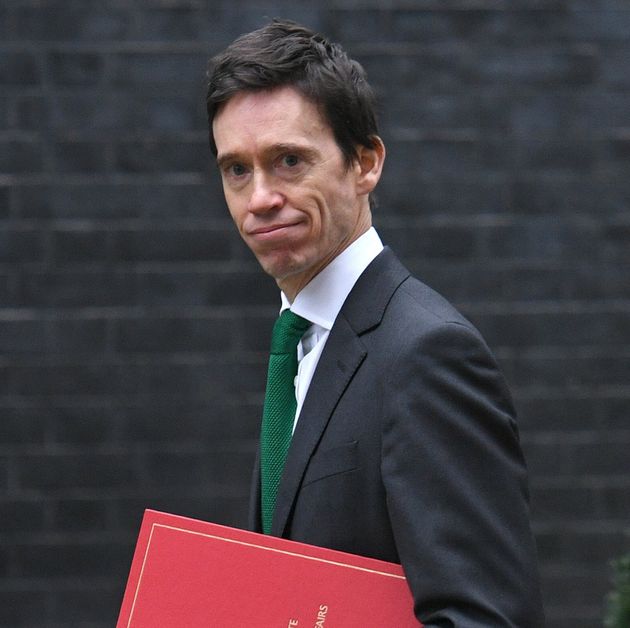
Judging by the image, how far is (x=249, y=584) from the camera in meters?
2.03

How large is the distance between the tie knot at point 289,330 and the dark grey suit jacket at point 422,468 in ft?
0.58

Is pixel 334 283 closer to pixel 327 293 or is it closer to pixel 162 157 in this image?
pixel 327 293

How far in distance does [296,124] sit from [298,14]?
337 centimetres

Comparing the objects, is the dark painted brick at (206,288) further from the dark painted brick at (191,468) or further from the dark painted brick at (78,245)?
the dark painted brick at (191,468)

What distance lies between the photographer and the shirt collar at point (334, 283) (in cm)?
237

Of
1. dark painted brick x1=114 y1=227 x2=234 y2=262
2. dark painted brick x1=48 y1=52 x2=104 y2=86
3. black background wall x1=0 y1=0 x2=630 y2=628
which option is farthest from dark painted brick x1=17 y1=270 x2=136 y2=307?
dark painted brick x1=48 y1=52 x2=104 y2=86

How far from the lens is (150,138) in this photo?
217 inches

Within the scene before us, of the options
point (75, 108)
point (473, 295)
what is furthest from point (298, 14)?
point (473, 295)

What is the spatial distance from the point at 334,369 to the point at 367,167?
1.39ft

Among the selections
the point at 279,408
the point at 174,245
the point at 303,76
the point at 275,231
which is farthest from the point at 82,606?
the point at 303,76

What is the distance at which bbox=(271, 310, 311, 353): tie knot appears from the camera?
242cm

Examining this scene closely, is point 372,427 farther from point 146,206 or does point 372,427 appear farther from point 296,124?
point 146,206

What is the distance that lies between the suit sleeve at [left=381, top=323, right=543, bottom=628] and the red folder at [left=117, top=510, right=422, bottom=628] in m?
0.07

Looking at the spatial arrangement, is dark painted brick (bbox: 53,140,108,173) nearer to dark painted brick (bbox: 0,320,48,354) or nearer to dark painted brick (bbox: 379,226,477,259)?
dark painted brick (bbox: 0,320,48,354)
